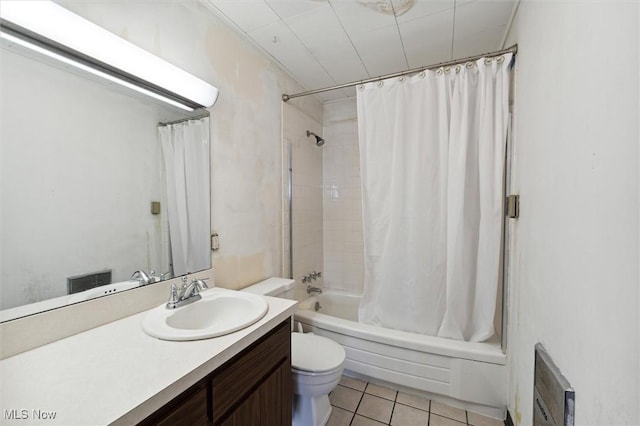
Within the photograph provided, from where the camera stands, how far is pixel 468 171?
1591 millimetres

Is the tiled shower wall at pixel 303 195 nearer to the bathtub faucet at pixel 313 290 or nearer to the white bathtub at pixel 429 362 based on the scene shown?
the bathtub faucet at pixel 313 290

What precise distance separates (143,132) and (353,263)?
86.1 inches

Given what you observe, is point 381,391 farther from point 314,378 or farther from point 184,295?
point 184,295

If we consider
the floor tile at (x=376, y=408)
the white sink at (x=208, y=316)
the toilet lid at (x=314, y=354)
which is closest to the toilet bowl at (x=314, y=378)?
the toilet lid at (x=314, y=354)

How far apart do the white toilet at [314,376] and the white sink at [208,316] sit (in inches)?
18.4

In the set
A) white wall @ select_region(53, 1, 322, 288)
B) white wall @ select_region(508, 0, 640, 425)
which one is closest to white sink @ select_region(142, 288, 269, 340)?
white wall @ select_region(53, 1, 322, 288)

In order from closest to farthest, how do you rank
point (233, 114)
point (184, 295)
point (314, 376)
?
point (184, 295), point (314, 376), point (233, 114)

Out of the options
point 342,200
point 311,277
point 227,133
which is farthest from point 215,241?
point 342,200

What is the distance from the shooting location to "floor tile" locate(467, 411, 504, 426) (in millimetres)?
1433

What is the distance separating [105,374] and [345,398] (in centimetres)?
145

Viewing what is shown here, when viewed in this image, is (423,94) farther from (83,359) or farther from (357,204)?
(83,359)

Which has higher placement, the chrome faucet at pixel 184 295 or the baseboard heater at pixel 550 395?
the chrome faucet at pixel 184 295

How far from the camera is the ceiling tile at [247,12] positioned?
4.56 ft

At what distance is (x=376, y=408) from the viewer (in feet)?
5.09
